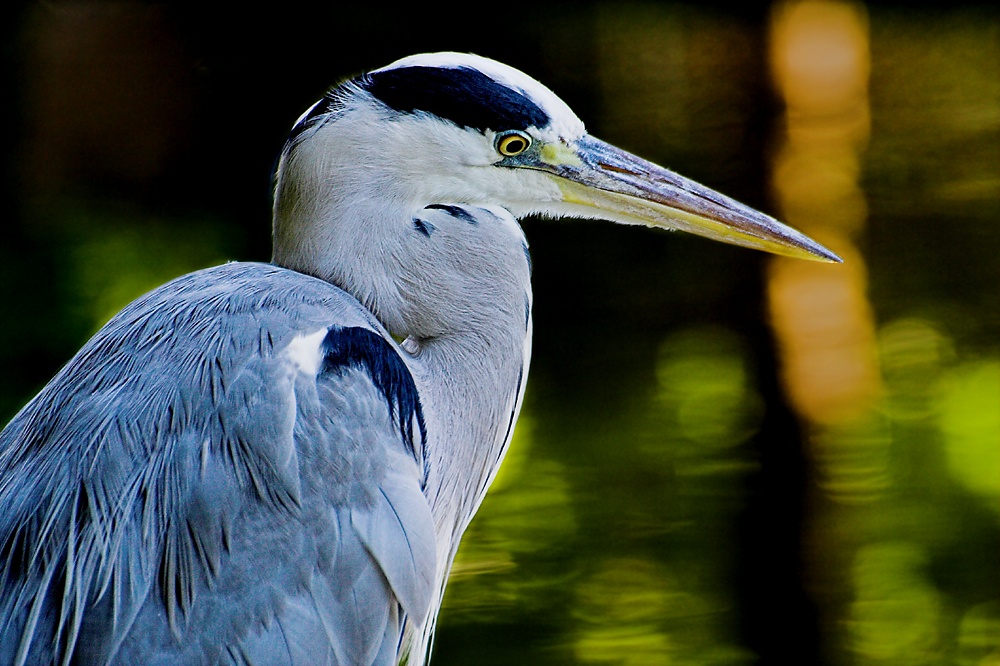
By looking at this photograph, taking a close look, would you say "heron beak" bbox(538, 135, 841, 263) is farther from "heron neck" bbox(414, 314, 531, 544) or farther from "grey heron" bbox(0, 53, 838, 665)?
"heron neck" bbox(414, 314, 531, 544)

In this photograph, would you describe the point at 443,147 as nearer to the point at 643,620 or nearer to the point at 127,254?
the point at 643,620

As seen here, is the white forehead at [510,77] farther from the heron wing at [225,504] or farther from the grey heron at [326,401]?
the heron wing at [225,504]

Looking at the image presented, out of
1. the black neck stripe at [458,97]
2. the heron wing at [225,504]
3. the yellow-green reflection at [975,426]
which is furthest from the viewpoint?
the yellow-green reflection at [975,426]

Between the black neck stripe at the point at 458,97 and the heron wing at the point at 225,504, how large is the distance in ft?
Answer: 1.07

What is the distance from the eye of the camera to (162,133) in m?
4.44

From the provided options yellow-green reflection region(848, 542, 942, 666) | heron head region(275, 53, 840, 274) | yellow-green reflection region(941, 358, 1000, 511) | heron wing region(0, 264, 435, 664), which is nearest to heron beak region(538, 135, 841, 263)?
heron head region(275, 53, 840, 274)

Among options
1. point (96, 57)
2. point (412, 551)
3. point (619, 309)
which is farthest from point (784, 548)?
point (96, 57)

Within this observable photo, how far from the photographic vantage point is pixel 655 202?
1.74 metres

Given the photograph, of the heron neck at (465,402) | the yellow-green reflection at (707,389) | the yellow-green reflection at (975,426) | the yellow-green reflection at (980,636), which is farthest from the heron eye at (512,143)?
the yellow-green reflection at (975,426)

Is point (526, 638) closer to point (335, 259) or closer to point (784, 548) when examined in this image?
point (784, 548)

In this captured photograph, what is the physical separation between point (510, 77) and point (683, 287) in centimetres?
296

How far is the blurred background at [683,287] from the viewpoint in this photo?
3.68 m

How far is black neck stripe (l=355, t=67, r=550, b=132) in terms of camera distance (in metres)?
1.61

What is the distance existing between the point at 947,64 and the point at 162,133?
3.44m
